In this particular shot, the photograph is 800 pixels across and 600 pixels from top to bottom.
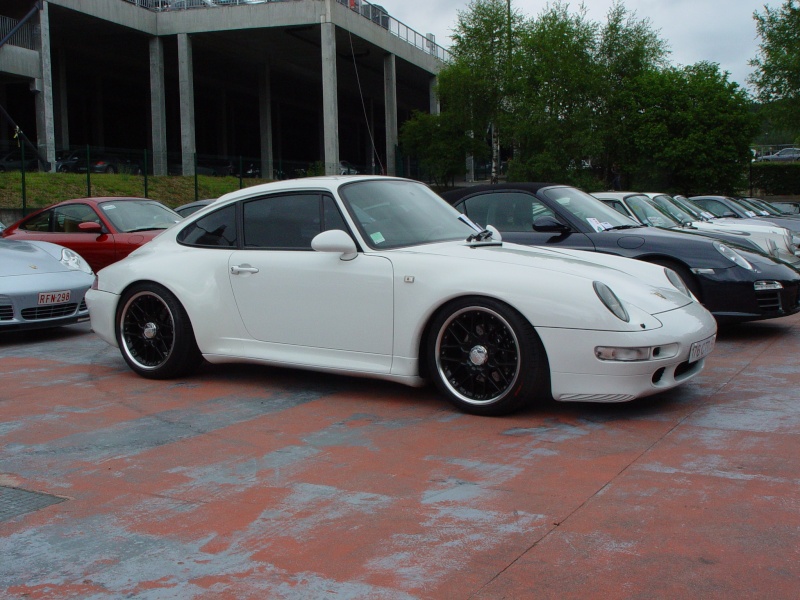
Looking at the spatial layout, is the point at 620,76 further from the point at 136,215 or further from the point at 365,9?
the point at 136,215

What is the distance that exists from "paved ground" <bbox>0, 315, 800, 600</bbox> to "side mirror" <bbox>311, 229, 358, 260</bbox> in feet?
3.20

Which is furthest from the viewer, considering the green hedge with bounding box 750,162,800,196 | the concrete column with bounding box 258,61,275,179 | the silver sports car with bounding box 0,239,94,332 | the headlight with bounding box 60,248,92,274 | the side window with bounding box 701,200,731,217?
the concrete column with bounding box 258,61,275,179

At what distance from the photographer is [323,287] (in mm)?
5551

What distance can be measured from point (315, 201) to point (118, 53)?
129 feet

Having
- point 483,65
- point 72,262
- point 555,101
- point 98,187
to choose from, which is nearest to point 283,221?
point 72,262

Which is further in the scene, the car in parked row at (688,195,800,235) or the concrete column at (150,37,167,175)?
the concrete column at (150,37,167,175)

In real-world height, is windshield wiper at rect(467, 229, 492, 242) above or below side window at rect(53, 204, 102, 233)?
below

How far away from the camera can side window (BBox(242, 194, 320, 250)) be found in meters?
5.80

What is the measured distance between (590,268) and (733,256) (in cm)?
317

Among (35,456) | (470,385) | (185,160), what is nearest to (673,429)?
(470,385)

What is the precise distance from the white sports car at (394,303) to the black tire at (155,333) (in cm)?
1

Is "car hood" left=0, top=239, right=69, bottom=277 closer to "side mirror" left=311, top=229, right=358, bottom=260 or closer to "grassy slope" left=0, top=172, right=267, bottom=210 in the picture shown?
"side mirror" left=311, top=229, right=358, bottom=260

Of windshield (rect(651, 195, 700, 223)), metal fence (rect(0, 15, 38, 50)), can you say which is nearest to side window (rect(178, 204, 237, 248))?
windshield (rect(651, 195, 700, 223))

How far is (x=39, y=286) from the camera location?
26.9 ft
